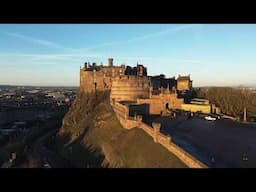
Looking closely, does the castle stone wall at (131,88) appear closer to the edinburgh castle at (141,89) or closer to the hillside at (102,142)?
the edinburgh castle at (141,89)

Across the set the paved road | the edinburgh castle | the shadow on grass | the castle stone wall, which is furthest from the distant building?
the paved road

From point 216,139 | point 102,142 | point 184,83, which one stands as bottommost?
point 102,142

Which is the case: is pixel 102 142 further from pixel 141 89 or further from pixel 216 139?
pixel 216 139

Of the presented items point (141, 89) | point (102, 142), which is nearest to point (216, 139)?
point (102, 142)

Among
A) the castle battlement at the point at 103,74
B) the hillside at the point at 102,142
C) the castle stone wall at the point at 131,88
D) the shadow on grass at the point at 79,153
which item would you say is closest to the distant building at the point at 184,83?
the castle battlement at the point at 103,74
